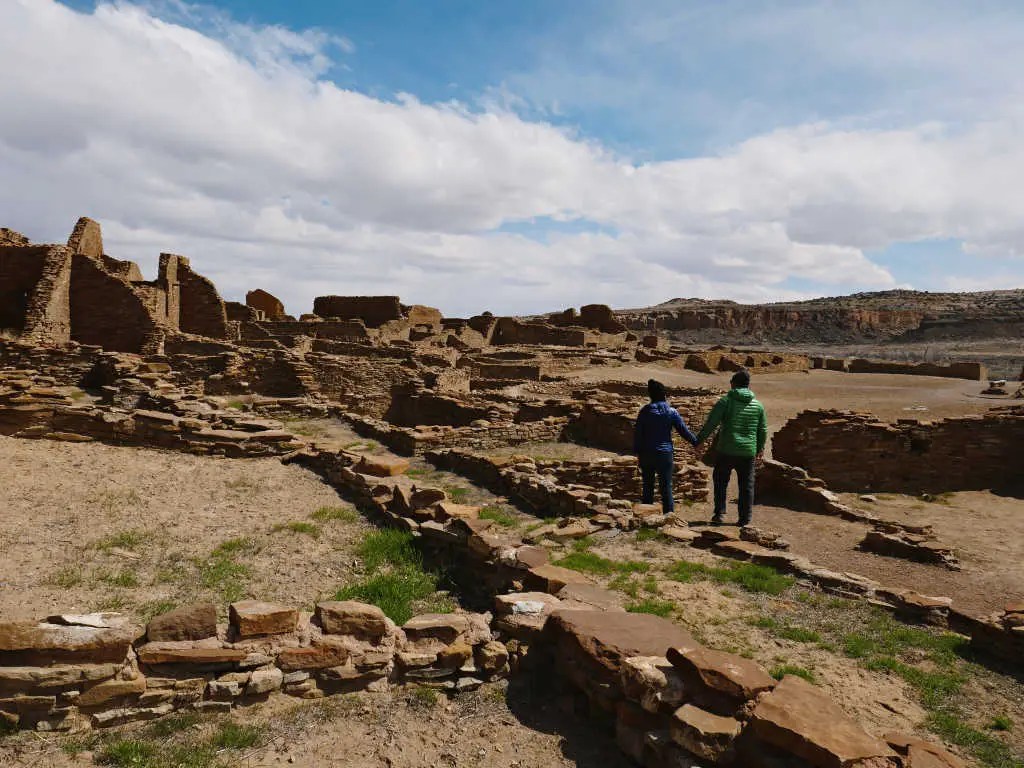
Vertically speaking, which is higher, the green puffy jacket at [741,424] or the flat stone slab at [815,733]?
the green puffy jacket at [741,424]

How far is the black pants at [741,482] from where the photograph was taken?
9125 mm

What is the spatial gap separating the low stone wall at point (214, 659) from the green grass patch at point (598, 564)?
176 cm

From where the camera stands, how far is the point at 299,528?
25.1 feet

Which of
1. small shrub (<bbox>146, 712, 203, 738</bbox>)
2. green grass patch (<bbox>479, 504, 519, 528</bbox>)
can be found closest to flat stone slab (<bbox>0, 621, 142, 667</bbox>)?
small shrub (<bbox>146, 712, 203, 738</bbox>)

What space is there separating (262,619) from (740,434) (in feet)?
22.3

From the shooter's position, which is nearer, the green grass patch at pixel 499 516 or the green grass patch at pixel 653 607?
the green grass patch at pixel 653 607

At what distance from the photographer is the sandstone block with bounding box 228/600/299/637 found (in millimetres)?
4375

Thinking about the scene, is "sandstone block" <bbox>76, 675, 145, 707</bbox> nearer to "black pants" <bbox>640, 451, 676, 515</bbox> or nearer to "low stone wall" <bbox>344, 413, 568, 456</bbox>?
"black pants" <bbox>640, 451, 676, 515</bbox>

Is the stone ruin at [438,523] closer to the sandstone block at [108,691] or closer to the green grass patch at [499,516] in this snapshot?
the sandstone block at [108,691]

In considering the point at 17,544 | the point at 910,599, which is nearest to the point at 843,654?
the point at 910,599

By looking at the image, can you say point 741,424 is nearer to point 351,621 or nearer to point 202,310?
point 351,621

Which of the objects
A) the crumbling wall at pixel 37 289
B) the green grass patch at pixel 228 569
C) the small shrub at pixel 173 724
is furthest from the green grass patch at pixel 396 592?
the crumbling wall at pixel 37 289

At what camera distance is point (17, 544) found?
6426 millimetres

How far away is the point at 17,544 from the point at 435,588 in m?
4.22
